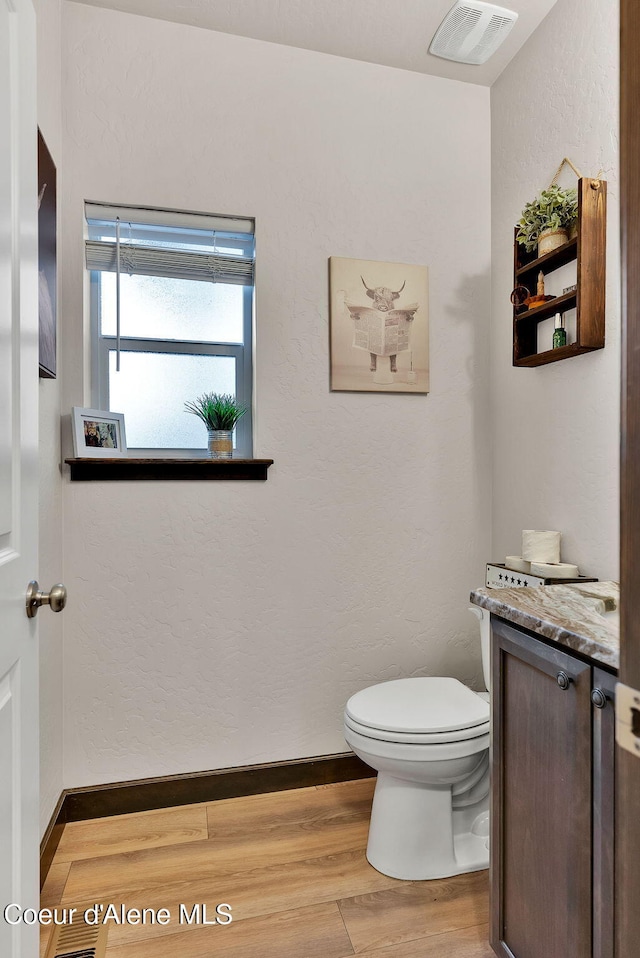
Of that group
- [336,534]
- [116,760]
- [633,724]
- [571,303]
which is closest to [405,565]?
[336,534]

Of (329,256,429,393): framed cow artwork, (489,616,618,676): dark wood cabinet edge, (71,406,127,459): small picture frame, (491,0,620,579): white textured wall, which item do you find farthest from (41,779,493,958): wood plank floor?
(329,256,429,393): framed cow artwork

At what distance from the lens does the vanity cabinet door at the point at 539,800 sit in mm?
959

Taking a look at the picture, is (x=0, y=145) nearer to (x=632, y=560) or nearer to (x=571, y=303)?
(x=632, y=560)

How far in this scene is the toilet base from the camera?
62.0 inches

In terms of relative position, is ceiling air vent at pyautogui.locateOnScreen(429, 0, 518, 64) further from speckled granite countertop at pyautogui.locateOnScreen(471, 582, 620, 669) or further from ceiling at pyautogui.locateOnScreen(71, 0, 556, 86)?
speckled granite countertop at pyautogui.locateOnScreen(471, 582, 620, 669)

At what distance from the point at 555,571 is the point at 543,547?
118mm

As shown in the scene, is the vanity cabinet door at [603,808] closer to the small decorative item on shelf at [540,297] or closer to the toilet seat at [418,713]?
the toilet seat at [418,713]

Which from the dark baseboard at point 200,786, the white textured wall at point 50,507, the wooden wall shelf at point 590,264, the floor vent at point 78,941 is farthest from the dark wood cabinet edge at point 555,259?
the floor vent at point 78,941

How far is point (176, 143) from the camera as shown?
75.1 inches

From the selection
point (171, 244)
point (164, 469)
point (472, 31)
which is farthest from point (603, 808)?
point (472, 31)

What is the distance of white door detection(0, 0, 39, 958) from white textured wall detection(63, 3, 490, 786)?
2.91ft

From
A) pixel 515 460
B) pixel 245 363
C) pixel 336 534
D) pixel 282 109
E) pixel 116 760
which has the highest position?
pixel 282 109

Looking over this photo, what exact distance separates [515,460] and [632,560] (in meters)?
1.73

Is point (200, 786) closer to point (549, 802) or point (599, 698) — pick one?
point (549, 802)
